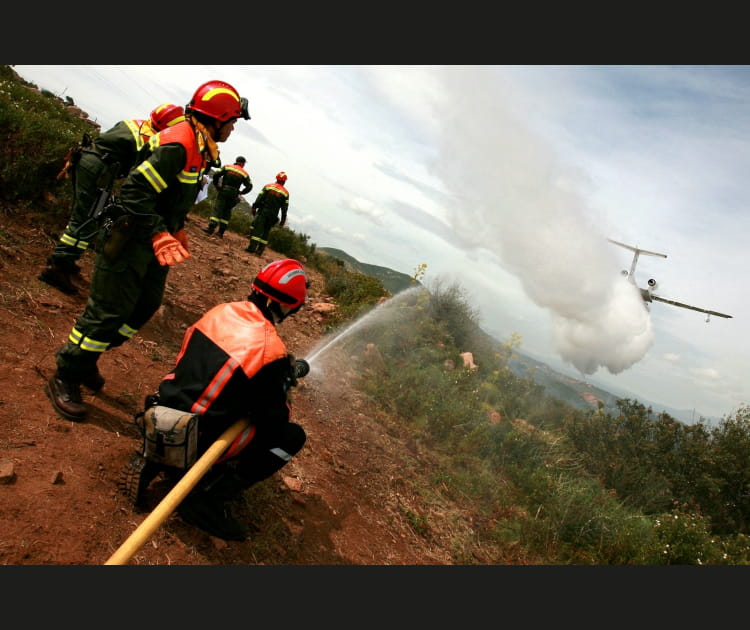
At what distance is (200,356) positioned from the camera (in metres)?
2.84

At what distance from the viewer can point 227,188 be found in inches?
486

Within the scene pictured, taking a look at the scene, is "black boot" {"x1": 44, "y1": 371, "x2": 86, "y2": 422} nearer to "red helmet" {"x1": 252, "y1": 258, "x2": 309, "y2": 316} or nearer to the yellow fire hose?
the yellow fire hose

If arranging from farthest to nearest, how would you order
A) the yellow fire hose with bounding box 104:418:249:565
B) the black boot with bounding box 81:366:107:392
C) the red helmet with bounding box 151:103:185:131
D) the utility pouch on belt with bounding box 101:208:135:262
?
the red helmet with bounding box 151:103:185:131 < the black boot with bounding box 81:366:107:392 < the utility pouch on belt with bounding box 101:208:135:262 < the yellow fire hose with bounding box 104:418:249:565

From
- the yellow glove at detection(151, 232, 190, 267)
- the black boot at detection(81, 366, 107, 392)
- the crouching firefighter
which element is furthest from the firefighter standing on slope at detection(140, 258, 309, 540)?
the black boot at detection(81, 366, 107, 392)

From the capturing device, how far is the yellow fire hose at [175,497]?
7.11 ft

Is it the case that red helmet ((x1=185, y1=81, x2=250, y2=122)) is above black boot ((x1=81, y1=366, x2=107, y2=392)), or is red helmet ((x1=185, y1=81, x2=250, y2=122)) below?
above

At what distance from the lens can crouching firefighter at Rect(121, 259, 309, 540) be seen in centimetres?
280

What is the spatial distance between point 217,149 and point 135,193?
0.80 metres

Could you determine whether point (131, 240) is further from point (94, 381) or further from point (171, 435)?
point (171, 435)

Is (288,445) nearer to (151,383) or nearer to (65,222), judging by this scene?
(151,383)

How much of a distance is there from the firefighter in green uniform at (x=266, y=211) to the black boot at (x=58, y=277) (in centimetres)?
724

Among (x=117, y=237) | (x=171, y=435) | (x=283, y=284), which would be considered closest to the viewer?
(x=171, y=435)

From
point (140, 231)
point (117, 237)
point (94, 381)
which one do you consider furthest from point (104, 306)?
point (94, 381)

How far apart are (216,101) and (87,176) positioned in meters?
2.90
